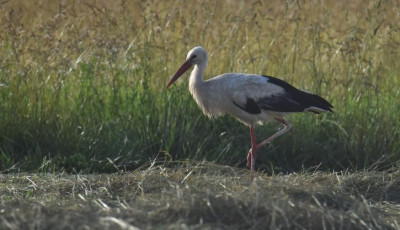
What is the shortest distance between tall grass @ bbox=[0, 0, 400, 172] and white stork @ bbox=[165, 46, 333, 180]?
0.23 metres

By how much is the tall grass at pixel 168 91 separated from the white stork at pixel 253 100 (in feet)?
0.76

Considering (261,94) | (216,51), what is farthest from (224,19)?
(261,94)

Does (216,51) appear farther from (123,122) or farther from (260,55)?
(123,122)

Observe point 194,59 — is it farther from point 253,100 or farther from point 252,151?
point 252,151

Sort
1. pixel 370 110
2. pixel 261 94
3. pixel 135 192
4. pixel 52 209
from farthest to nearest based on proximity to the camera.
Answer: pixel 370 110, pixel 261 94, pixel 135 192, pixel 52 209

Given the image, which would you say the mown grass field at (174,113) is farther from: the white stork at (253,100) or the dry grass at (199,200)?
the white stork at (253,100)

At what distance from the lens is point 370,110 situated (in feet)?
23.4

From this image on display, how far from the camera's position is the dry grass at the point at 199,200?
427 centimetres

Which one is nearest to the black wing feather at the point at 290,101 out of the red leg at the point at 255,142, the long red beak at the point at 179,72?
the red leg at the point at 255,142

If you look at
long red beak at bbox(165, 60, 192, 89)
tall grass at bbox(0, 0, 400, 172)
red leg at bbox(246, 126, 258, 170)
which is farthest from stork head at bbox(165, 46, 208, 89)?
red leg at bbox(246, 126, 258, 170)

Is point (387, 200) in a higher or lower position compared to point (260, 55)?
lower

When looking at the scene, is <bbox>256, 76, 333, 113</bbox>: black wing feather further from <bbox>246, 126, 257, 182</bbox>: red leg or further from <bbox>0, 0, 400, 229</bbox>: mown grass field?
<bbox>0, 0, 400, 229</bbox>: mown grass field

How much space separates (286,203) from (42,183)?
6.37ft

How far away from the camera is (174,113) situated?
275 inches
